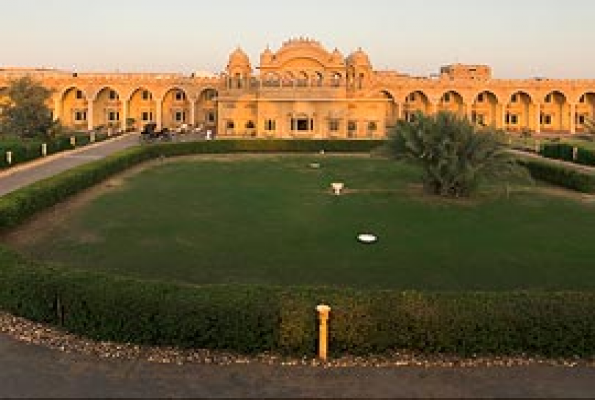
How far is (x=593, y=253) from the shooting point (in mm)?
13836

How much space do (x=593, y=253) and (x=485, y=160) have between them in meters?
8.32

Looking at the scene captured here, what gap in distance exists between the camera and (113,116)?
6272 cm

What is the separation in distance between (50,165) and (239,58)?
28147 millimetres

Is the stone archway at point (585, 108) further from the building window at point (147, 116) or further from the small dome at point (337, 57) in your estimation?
the building window at point (147, 116)

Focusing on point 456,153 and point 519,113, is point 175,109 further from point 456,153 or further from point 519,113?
point 456,153

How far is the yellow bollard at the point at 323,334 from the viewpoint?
8141mm

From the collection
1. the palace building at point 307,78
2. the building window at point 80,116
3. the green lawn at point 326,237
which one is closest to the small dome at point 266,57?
the palace building at point 307,78

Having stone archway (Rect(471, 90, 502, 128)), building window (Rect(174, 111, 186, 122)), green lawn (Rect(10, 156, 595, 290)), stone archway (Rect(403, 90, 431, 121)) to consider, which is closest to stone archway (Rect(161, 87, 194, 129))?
building window (Rect(174, 111, 186, 122))

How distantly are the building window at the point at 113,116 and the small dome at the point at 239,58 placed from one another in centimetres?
1504

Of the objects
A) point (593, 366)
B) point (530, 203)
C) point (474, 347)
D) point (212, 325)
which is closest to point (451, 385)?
point (474, 347)

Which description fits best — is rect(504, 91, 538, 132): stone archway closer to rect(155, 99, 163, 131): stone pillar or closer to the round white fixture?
rect(155, 99, 163, 131): stone pillar

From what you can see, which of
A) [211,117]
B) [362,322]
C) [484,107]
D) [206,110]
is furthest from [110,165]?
[484,107]

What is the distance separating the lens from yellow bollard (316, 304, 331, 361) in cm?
814

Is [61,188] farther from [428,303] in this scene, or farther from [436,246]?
[428,303]
